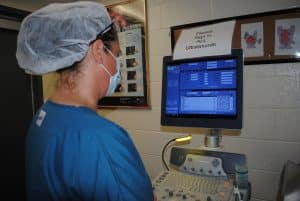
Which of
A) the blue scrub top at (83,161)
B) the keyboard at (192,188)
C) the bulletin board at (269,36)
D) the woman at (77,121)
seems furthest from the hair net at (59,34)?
the bulletin board at (269,36)

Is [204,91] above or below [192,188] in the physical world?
above

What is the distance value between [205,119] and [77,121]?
675 millimetres

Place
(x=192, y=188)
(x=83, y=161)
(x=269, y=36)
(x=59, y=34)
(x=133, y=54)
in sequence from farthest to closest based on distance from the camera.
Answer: (x=133, y=54)
(x=269, y=36)
(x=192, y=188)
(x=59, y=34)
(x=83, y=161)

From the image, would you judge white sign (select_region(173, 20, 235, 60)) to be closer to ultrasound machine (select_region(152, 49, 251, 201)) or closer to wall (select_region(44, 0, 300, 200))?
ultrasound machine (select_region(152, 49, 251, 201))

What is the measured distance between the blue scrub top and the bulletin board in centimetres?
100

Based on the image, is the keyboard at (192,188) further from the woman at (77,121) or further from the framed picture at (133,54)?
the framed picture at (133,54)

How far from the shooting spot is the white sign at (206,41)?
133 cm

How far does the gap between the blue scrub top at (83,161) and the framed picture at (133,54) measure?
1095mm

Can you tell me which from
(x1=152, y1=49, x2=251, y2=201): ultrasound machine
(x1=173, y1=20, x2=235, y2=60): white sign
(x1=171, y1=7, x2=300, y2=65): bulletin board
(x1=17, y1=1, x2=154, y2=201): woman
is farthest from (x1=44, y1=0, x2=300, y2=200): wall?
(x1=17, y1=1, x2=154, y2=201): woman

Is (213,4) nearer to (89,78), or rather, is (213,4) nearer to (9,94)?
(89,78)

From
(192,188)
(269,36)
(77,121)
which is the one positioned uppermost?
(269,36)

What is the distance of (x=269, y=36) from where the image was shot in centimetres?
145

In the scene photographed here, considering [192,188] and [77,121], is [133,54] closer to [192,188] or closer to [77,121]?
[192,188]

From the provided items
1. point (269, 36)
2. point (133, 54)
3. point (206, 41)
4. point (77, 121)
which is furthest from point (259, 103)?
point (77, 121)
